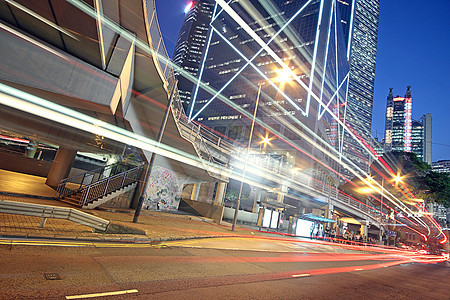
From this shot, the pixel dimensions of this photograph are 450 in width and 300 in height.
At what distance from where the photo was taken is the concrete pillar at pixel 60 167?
20.8 meters

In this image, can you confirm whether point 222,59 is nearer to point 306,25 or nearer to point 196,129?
point 306,25

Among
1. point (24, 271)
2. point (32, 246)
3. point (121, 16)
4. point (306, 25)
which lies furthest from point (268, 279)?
point (306, 25)

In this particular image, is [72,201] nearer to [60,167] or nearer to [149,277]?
[60,167]

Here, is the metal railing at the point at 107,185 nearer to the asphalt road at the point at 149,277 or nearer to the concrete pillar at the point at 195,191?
the asphalt road at the point at 149,277

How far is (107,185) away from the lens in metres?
15.9

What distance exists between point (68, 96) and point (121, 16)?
12.0 feet

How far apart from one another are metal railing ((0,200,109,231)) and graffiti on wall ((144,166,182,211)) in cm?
1219

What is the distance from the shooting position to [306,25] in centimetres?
9375

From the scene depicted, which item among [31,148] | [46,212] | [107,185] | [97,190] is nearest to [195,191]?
[107,185]

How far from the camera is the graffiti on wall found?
68.7 ft

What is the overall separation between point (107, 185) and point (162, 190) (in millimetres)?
6510

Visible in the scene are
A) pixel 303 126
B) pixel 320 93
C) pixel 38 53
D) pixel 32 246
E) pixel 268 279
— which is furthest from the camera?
pixel 320 93

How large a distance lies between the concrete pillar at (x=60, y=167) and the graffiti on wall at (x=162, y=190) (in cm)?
765

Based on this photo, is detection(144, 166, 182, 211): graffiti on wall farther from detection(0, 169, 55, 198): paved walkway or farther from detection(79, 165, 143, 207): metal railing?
detection(0, 169, 55, 198): paved walkway
